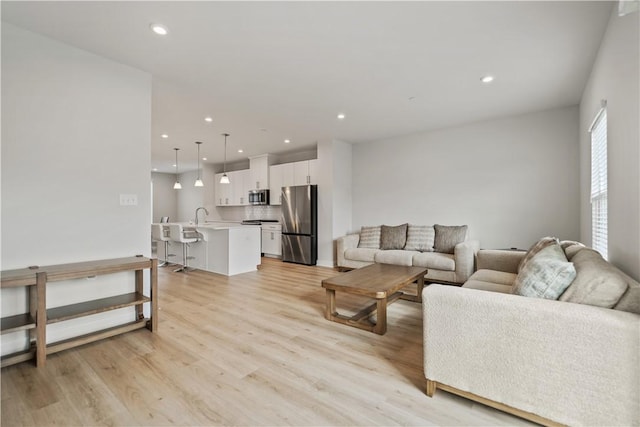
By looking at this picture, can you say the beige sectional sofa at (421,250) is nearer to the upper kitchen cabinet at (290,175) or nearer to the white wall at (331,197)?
the white wall at (331,197)

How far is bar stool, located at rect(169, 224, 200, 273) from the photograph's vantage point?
5270mm

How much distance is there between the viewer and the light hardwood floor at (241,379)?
1.60 meters

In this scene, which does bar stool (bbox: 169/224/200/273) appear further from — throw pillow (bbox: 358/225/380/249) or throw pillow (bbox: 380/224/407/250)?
throw pillow (bbox: 380/224/407/250)

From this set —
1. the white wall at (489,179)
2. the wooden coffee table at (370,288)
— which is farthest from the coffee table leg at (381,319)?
the white wall at (489,179)

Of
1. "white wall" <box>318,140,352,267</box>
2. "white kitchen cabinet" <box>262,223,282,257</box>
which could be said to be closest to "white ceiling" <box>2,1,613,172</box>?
"white wall" <box>318,140,352,267</box>

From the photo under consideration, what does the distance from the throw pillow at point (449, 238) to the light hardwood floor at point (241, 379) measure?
6.22 feet

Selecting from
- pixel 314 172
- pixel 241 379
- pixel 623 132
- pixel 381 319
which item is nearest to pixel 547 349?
pixel 381 319

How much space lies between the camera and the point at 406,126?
4.96 m

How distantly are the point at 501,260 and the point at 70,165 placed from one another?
4740 mm

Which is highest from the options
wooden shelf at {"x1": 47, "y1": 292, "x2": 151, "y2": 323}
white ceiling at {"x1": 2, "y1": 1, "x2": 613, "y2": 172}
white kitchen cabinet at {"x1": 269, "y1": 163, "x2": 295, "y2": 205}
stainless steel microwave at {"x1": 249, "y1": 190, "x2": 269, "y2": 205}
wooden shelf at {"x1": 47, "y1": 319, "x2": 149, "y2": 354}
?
white ceiling at {"x1": 2, "y1": 1, "x2": 613, "y2": 172}

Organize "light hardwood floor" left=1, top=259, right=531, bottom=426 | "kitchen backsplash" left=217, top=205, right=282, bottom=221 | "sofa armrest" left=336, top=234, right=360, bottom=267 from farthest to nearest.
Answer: "kitchen backsplash" left=217, top=205, right=282, bottom=221
"sofa armrest" left=336, top=234, right=360, bottom=267
"light hardwood floor" left=1, top=259, right=531, bottom=426

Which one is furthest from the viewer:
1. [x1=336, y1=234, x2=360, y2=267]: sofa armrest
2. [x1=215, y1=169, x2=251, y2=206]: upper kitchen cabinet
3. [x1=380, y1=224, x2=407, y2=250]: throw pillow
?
[x1=215, y1=169, x2=251, y2=206]: upper kitchen cabinet

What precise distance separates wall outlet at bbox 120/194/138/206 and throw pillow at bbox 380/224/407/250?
396 cm

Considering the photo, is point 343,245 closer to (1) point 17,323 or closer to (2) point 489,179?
(2) point 489,179
